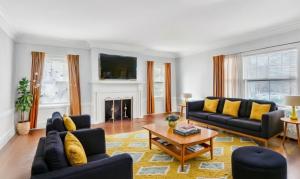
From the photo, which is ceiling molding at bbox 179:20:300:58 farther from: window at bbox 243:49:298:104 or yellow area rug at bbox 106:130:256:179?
yellow area rug at bbox 106:130:256:179

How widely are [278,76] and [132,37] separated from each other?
3857 mm

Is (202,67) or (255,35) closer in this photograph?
(255,35)

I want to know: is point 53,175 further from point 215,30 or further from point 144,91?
point 144,91

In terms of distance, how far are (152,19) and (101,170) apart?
2984 mm

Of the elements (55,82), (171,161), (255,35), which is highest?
(255,35)

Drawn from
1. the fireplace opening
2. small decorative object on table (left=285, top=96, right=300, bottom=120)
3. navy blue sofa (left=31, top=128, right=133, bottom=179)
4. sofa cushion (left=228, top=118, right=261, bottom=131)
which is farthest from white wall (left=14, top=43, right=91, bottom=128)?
small decorative object on table (left=285, top=96, right=300, bottom=120)

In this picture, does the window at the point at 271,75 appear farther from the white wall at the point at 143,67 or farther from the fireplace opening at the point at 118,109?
the fireplace opening at the point at 118,109

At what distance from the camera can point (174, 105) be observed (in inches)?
299

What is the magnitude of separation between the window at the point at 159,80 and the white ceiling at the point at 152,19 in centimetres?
218

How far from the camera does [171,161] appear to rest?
9.14ft

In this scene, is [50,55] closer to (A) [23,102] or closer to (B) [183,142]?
(A) [23,102]

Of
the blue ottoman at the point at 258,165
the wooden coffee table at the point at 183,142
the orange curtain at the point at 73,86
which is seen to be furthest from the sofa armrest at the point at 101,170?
the orange curtain at the point at 73,86

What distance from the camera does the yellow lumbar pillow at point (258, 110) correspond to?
374 centimetres

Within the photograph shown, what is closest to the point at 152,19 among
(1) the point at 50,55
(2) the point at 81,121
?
(2) the point at 81,121
